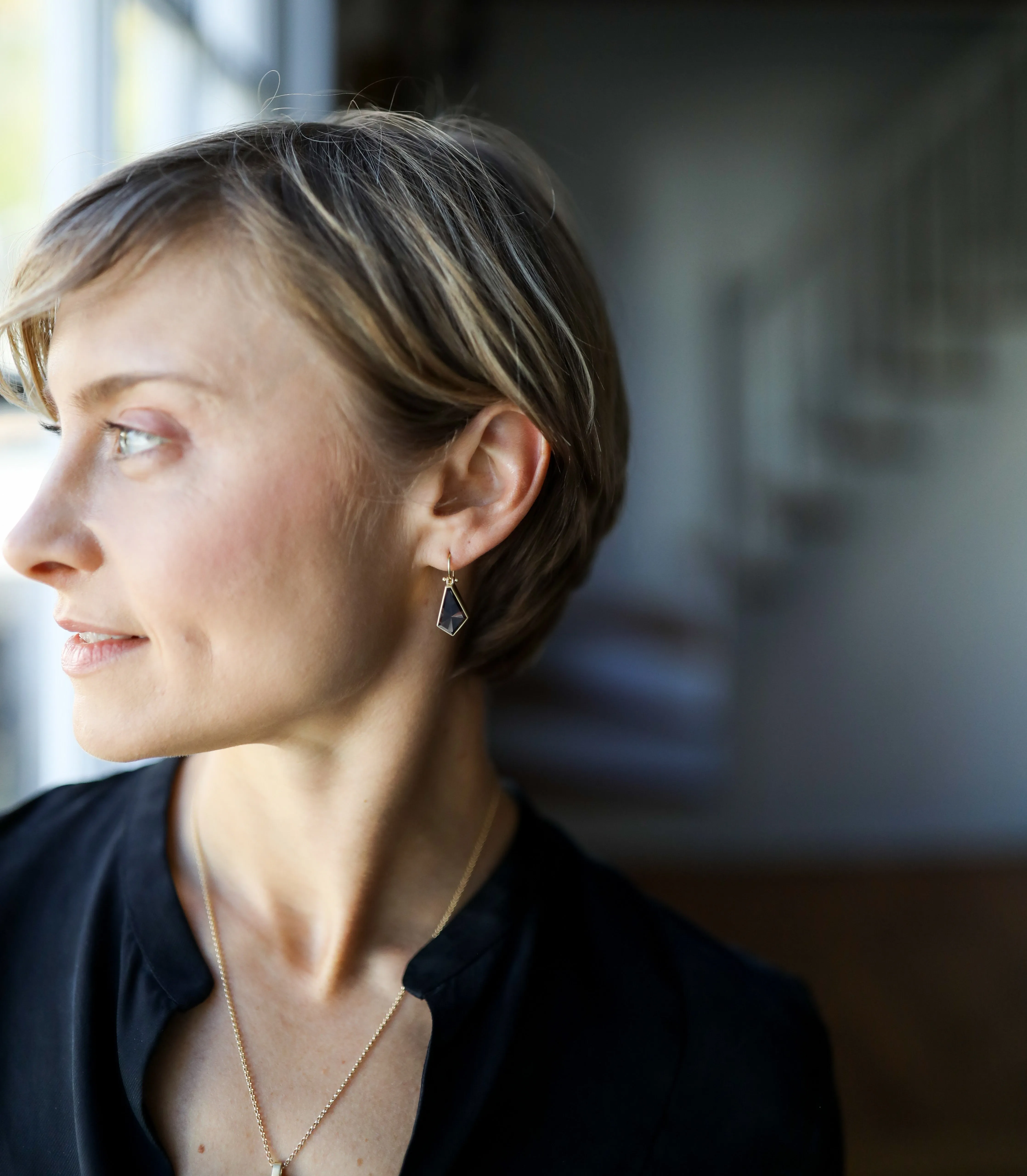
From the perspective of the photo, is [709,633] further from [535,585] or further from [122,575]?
[122,575]

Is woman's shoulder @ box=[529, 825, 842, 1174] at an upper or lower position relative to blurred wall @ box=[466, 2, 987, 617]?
lower

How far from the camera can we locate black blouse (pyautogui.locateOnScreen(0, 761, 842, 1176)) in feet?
3.03

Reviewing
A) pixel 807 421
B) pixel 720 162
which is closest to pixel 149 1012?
pixel 807 421

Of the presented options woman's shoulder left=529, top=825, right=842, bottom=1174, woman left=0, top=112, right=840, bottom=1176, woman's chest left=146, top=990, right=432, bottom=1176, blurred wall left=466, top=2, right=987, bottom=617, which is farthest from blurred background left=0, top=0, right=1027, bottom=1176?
woman's chest left=146, top=990, right=432, bottom=1176

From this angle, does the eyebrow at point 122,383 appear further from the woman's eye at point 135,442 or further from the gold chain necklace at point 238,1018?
the gold chain necklace at point 238,1018

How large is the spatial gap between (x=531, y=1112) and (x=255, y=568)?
0.59 metres

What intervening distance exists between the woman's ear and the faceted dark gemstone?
30 mm

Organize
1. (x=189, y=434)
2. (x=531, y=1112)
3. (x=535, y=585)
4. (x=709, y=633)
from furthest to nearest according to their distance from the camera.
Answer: (x=709, y=633) < (x=535, y=585) < (x=531, y=1112) < (x=189, y=434)

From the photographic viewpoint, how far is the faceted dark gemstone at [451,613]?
1.03m

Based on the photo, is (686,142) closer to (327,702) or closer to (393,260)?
(393,260)

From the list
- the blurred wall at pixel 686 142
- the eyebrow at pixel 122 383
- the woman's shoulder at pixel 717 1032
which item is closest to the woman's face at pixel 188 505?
the eyebrow at pixel 122 383

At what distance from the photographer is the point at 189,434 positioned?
0.88 m

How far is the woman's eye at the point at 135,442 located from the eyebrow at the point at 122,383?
0.03m

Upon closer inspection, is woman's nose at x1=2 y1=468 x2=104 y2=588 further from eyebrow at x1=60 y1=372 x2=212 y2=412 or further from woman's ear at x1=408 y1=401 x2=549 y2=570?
woman's ear at x1=408 y1=401 x2=549 y2=570
